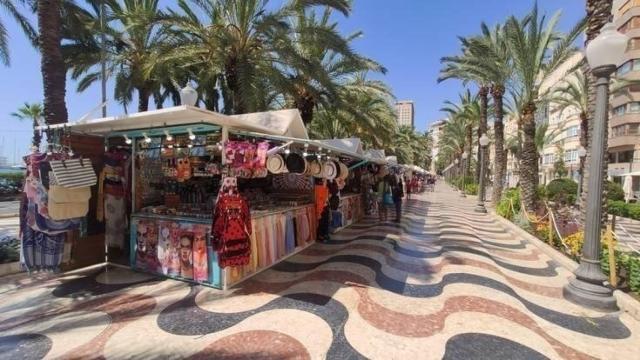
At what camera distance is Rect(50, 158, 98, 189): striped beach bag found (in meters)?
4.72

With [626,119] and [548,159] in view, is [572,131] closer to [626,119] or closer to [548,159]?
[548,159]

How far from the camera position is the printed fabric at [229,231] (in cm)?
461

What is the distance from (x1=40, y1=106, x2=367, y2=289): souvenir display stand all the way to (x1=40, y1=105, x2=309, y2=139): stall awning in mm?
17

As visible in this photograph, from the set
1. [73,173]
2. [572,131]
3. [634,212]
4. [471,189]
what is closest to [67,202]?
[73,173]

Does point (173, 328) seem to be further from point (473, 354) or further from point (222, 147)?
point (473, 354)

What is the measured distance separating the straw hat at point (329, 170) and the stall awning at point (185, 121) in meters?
1.09

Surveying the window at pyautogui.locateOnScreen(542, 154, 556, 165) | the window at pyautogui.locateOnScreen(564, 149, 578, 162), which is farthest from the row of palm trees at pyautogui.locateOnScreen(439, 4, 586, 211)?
the window at pyautogui.locateOnScreen(542, 154, 556, 165)

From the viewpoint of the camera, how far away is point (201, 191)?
6.88m

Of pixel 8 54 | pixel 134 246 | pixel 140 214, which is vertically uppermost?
pixel 8 54

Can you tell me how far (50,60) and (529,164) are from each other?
14721 mm

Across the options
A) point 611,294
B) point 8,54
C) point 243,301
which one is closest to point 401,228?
point 611,294

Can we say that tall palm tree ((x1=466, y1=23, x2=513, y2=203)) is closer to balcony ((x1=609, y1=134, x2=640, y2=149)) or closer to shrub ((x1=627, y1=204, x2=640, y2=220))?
shrub ((x1=627, y1=204, x2=640, y2=220))

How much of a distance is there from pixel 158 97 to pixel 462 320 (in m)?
19.0

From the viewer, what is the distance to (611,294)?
4.52 m
